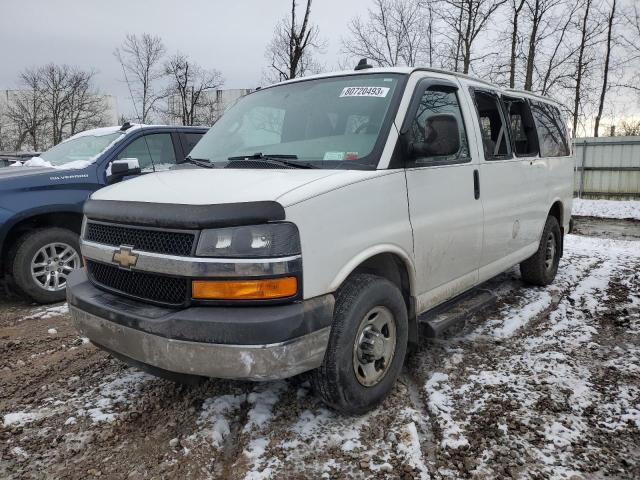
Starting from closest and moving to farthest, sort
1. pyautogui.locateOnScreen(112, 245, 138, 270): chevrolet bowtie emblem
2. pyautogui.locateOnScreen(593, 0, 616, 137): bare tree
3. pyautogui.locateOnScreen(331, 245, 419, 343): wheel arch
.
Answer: pyautogui.locateOnScreen(112, 245, 138, 270): chevrolet bowtie emblem < pyautogui.locateOnScreen(331, 245, 419, 343): wheel arch < pyautogui.locateOnScreen(593, 0, 616, 137): bare tree

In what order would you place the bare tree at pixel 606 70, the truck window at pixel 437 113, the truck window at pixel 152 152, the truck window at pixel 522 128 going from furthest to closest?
the bare tree at pixel 606 70 → the truck window at pixel 152 152 → the truck window at pixel 522 128 → the truck window at pixel 437 113

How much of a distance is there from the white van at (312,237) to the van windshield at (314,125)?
0.04ft

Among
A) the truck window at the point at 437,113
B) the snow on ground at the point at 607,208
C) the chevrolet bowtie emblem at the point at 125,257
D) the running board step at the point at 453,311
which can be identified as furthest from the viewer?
the snow on ground at the point at 607,208

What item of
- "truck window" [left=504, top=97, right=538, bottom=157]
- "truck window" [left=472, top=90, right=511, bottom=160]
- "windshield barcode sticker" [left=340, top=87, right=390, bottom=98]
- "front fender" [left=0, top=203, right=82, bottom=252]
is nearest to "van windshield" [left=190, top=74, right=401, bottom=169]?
"windshield barcode sticker" [left=340, top=87, right=390, bottom=98]

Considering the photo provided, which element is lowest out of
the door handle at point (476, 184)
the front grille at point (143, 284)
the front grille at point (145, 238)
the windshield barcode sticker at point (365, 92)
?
the front grille at point (143, 284)

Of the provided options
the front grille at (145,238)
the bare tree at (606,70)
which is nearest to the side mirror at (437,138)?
the front grille at (145,238)

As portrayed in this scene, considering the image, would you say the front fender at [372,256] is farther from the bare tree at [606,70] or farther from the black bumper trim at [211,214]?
the bare tree at [606,70]

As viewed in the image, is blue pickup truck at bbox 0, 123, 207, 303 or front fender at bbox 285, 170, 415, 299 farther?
blue pickup truck at bbox 0, 123, 207, 303

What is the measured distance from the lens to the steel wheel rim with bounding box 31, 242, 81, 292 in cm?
528

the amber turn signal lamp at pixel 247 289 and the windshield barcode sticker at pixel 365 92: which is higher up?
the windshield barcode sticker at pixel 365 92

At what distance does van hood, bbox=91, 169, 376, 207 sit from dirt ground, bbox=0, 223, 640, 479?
52.5 inches

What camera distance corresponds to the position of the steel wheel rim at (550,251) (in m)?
5.77

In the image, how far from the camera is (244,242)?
229cm

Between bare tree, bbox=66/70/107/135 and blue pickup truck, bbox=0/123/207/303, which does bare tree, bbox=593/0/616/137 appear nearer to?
blue pickup truck, bbox=0/123/207/303
